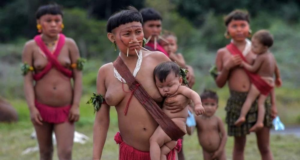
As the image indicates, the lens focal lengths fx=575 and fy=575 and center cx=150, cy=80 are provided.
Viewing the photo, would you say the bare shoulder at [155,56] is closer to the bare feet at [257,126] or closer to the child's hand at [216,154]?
the child's hand at [216,154]

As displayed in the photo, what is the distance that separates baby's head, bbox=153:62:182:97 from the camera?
4762mm

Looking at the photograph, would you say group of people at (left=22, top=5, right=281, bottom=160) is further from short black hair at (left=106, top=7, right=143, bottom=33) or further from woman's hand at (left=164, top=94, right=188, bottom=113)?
woman's hand at (left=164, top=94, right=188, bottom=113)

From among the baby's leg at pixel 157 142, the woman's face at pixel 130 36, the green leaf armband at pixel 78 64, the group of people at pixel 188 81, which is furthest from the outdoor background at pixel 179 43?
the woman's face at pixel 130 36

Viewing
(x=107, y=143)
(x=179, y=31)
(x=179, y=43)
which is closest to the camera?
(x=107, y=143)

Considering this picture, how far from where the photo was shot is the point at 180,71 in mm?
4953

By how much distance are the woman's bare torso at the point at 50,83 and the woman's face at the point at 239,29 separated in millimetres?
2123

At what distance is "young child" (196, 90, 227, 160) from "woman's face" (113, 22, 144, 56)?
2357mm

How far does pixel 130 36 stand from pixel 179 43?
58.4 feet

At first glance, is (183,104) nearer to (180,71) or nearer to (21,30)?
(180,71)

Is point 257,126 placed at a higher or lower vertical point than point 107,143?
higher

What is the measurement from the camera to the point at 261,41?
699cm

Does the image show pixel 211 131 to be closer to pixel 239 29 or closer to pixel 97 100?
pixel 239 29

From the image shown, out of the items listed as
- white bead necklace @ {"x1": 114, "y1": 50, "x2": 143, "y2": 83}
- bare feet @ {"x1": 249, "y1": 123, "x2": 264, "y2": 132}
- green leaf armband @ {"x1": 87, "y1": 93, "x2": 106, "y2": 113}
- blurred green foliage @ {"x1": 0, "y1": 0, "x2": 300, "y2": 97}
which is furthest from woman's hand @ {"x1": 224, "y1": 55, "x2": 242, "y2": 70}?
blurred green foliage @ {"x1": 0, "y1": 0, "x2": 300, "y2": 97}

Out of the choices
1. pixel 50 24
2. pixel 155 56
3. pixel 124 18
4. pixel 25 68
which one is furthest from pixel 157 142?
pixel 50 24
